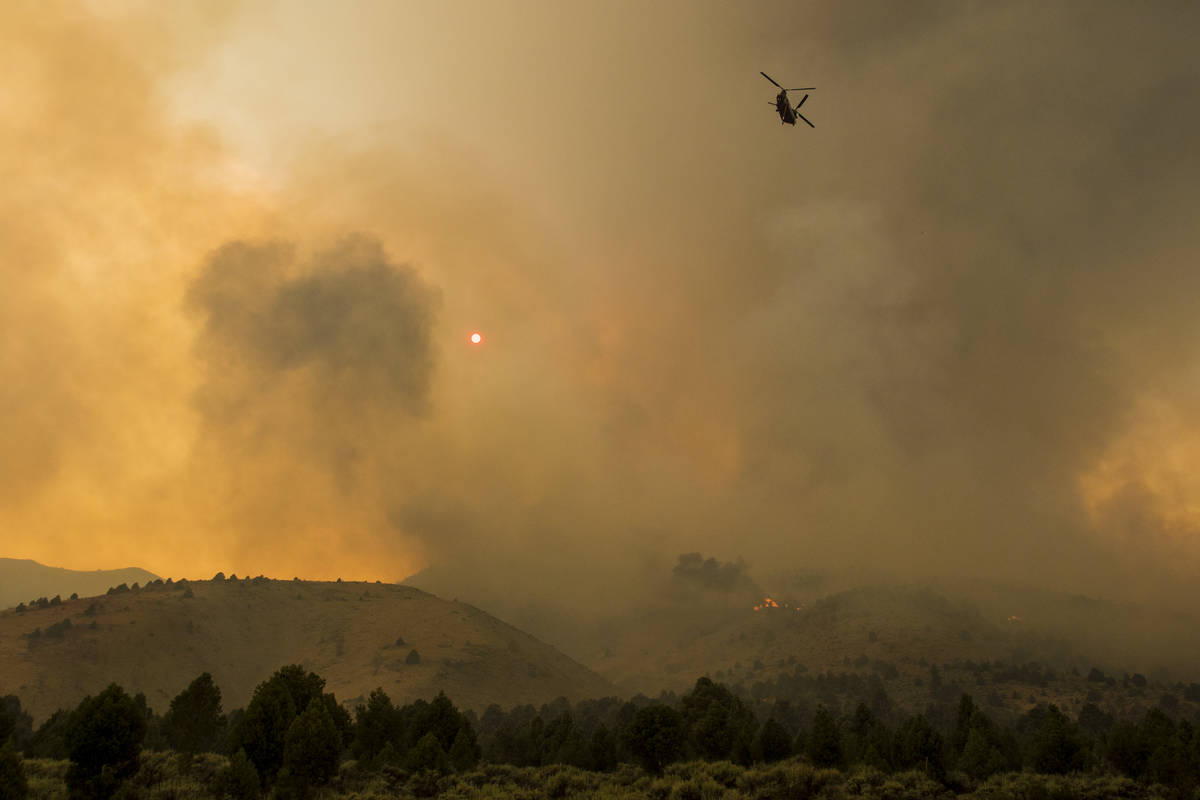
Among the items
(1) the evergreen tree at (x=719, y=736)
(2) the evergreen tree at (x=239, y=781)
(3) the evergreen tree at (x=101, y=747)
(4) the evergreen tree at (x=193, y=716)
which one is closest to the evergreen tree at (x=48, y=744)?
(4) the evergreen tree at (x=193, y=716)

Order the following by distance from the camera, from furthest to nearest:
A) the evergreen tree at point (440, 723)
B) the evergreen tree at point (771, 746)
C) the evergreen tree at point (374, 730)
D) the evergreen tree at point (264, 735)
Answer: the evergreen tree at point (771, 746) < the evergreen tree at point (440, 723) < the evergreen tree at point (374, 730) < the evergreen tree at point (264, 735)

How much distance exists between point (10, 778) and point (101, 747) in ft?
35.0

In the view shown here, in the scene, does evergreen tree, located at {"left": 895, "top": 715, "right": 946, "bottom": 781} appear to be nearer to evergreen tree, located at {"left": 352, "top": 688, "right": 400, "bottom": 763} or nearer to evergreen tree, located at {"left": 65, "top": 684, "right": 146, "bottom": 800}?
evergreen tree, located at {"left": 352, "top": 688, "right": 400, "bottom": 763}

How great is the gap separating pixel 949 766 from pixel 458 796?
62529 millimetres

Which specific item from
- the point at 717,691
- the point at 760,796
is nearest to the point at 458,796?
the point at 760,796

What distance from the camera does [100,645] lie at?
18988cm

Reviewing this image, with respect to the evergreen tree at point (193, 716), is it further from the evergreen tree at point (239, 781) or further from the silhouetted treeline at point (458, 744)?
the evergreen tree at point (239, 781)

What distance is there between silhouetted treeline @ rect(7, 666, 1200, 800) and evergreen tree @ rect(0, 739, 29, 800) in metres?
0.12

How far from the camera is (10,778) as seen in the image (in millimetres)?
39781

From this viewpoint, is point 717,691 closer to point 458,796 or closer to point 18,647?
point 458,796

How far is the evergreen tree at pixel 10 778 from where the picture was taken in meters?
39.3

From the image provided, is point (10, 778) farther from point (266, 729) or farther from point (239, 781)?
point (266, 729)

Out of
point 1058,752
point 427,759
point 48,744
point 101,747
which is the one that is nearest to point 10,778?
point 101,747

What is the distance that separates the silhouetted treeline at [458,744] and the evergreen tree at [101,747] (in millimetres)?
85
